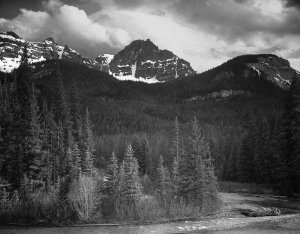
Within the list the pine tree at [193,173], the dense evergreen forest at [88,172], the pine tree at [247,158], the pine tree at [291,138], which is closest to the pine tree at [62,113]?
the dense evergreen forest at [88,172]

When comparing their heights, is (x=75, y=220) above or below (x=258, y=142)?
below

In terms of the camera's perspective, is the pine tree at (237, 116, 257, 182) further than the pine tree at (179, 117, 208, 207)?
Yes

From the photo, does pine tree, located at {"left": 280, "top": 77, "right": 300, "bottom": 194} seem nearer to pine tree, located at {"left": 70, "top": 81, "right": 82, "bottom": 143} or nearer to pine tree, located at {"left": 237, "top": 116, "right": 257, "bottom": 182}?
pine tree, located at {"left": 237, "top": 116, "right": 257, "bottom": 182}

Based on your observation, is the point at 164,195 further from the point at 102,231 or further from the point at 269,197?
the point at 269,197

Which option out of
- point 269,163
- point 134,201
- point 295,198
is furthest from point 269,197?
point 134,201

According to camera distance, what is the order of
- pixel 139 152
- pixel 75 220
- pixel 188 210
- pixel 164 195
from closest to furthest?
pixel 75 220, pixel 188 210, pixel 164 195, pixel 139 152

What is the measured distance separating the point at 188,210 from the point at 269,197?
22.9m

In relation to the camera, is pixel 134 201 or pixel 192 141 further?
pixel 192 141

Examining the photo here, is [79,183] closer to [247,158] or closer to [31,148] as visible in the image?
[31,148]

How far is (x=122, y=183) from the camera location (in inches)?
1745

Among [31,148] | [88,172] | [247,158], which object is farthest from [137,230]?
[247,158]

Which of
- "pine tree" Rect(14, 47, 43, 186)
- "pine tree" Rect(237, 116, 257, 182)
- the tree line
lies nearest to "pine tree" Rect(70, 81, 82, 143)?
the tree line

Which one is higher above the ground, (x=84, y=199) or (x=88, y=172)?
(x=88, y=172)

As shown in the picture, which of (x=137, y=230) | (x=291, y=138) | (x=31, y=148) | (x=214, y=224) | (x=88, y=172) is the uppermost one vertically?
(x=291, y=138)
